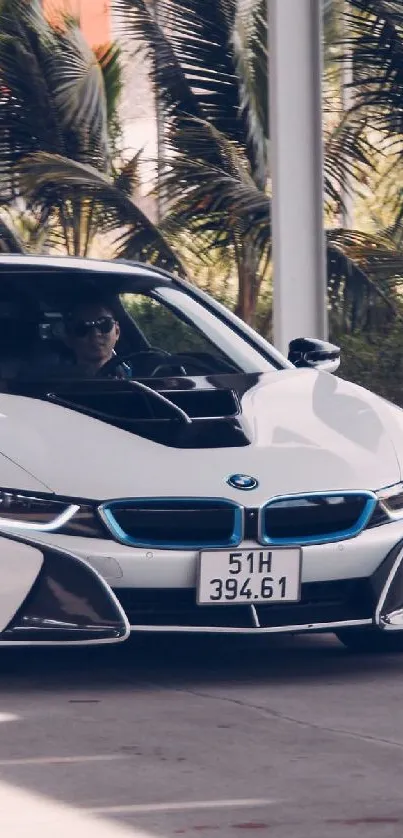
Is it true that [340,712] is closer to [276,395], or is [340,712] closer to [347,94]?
[276,395]

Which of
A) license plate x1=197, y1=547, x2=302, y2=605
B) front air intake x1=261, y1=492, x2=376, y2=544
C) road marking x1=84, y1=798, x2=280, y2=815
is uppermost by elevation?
front air intake x1=261, y1=492, x2=376, y2=544

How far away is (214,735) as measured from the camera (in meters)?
5.05

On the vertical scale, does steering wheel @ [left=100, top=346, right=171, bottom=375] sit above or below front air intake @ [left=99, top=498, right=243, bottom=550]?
above

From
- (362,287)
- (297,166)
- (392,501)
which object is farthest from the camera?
(362,287)

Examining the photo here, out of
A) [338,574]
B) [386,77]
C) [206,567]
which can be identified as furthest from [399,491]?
[386,77]

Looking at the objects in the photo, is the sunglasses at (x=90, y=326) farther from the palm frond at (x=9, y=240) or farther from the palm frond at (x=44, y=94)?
the palm frond at (x=9, y=240)

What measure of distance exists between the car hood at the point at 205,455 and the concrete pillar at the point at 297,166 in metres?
4.99

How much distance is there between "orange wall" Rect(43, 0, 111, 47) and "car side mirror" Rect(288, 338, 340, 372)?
9.69 metres

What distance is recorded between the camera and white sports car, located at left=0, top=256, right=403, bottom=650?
5633 mm

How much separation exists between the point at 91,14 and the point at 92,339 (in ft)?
47.8

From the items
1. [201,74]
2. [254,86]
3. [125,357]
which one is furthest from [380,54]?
[125,357]

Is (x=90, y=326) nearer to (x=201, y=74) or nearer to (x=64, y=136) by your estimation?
(x=201, y=74)

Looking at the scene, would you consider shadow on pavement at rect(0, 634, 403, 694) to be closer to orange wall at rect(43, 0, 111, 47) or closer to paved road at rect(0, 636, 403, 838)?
paved road at rect(0, 636, 403, 838)

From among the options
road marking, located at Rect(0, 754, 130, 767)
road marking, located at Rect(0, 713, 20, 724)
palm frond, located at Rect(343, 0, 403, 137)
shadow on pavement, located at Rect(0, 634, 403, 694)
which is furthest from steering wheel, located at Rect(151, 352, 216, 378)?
palm frond, located at Rect(343, 0, 403, 137)
